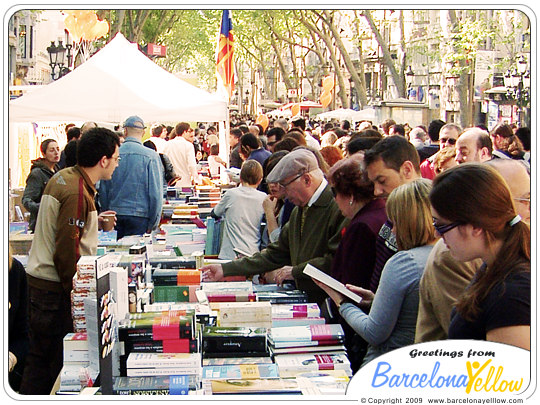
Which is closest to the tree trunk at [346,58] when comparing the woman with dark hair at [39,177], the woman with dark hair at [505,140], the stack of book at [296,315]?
the woman with dark hair at [505,140]

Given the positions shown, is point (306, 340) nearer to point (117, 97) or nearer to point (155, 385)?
A: point (155, 385)

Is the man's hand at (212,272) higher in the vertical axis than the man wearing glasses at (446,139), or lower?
lower

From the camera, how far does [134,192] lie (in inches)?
327

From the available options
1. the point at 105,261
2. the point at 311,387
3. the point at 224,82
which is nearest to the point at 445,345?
the point at 311,387

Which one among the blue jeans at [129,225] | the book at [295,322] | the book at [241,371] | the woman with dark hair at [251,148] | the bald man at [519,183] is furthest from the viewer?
the woman with dark hair at [251,148]

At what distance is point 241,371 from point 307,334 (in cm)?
Answer: 59

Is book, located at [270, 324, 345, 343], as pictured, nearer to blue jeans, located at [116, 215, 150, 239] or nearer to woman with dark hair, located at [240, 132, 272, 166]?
blue jeans, located at [116, 215, 150, 239]

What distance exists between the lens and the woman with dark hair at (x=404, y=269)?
3.50 metres

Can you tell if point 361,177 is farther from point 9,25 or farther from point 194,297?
point 9,25

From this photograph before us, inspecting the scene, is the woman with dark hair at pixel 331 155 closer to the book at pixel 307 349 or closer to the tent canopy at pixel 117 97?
the tent canopy at pixel 117 97

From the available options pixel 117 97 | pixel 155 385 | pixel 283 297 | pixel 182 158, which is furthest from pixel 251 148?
pixel 155 385

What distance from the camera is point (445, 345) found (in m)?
2.48

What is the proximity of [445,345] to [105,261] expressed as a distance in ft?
5.32

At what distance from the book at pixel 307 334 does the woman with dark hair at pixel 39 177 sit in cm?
539
